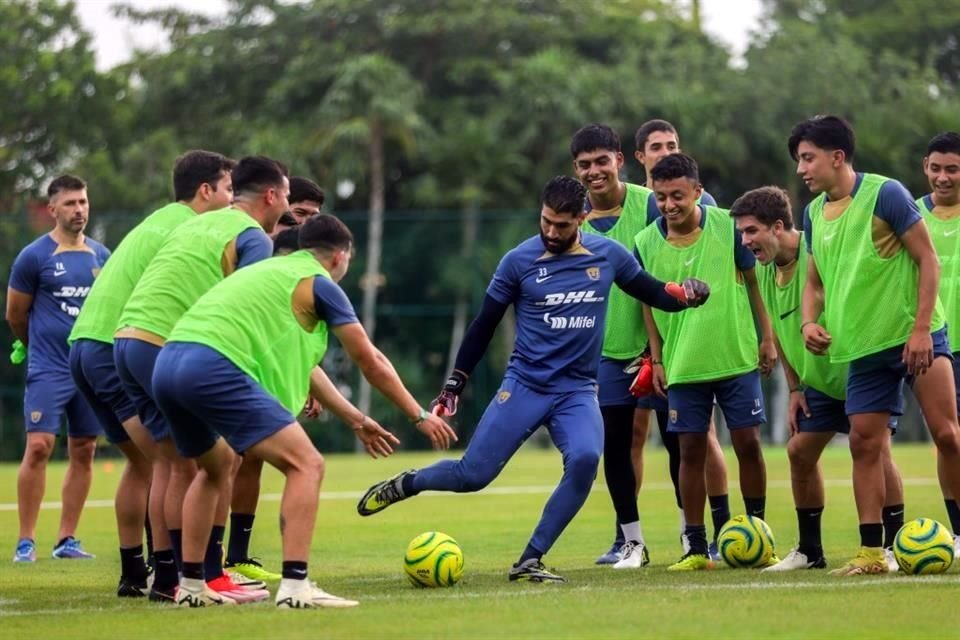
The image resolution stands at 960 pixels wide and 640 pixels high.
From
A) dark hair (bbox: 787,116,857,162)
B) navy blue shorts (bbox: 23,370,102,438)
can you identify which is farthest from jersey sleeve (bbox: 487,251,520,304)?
navy blue shorts (bbox: 23,370,102,438)

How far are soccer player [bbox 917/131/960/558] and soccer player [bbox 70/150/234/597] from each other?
4503 millimetres

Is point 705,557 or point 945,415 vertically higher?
point 945,415

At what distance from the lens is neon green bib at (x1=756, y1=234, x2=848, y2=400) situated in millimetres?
10289

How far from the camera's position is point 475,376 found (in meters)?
30.1

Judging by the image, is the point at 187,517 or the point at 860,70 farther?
the point at 860,70

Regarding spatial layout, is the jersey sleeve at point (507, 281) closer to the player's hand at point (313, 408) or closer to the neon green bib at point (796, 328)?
the player's hand at point (313, 408)

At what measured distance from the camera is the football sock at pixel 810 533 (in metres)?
10.2

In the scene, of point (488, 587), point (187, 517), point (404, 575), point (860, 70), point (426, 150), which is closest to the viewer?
point (187, 517)

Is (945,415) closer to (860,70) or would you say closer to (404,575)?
(404,575)

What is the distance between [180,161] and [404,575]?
280cm

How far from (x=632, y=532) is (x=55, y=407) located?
478cm

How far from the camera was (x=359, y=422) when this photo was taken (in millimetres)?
9141

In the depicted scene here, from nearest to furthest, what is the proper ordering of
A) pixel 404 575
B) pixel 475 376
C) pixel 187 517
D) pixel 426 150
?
1. pixel 187 517
2. pixel 404 575
3. pixel 475 376
4. pixel 426 150

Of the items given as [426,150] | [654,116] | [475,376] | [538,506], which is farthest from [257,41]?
[538,506]
